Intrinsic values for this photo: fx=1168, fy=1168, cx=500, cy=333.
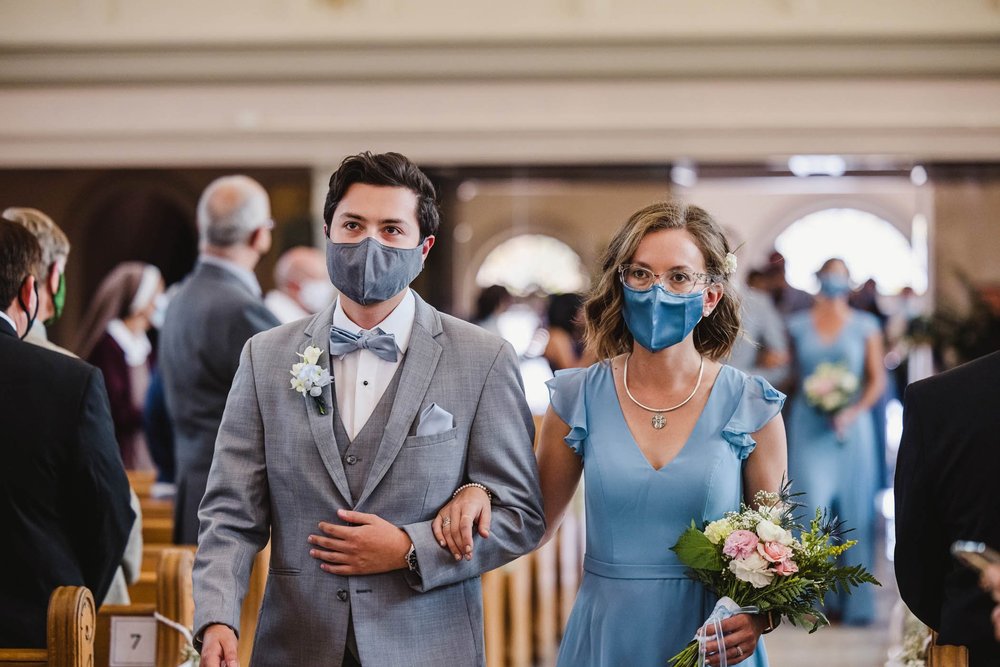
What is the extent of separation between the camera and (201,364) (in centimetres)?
447

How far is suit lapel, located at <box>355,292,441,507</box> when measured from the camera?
258 centimetres

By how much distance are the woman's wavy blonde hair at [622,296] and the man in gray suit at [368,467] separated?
0.40 m

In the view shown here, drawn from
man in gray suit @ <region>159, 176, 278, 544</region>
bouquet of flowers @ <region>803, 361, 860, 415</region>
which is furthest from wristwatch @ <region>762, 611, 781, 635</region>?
bouquet of flowers @ <region>803, 361, 860, 415</region>

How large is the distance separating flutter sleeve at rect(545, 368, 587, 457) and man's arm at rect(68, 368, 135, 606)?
1.12 meters

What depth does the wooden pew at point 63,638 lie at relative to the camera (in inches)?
96.9

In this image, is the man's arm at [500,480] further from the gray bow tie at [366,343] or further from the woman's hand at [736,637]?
the woman's hand at [736,637]

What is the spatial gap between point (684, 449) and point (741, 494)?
0.21 meters

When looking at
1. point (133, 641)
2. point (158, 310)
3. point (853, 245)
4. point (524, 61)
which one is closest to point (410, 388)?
point (133, 641)

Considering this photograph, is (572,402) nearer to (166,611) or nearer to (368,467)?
(368,467)

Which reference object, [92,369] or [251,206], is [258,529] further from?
[251,206]

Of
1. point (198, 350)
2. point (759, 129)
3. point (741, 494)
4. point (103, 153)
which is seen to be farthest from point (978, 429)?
point (103, 153)

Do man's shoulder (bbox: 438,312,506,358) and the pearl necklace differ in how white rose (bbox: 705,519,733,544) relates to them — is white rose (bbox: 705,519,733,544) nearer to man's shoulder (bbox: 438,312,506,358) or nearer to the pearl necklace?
the pearl necklace

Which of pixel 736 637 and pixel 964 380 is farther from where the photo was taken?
pixel 736 637

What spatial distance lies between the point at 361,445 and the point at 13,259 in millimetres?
1091
